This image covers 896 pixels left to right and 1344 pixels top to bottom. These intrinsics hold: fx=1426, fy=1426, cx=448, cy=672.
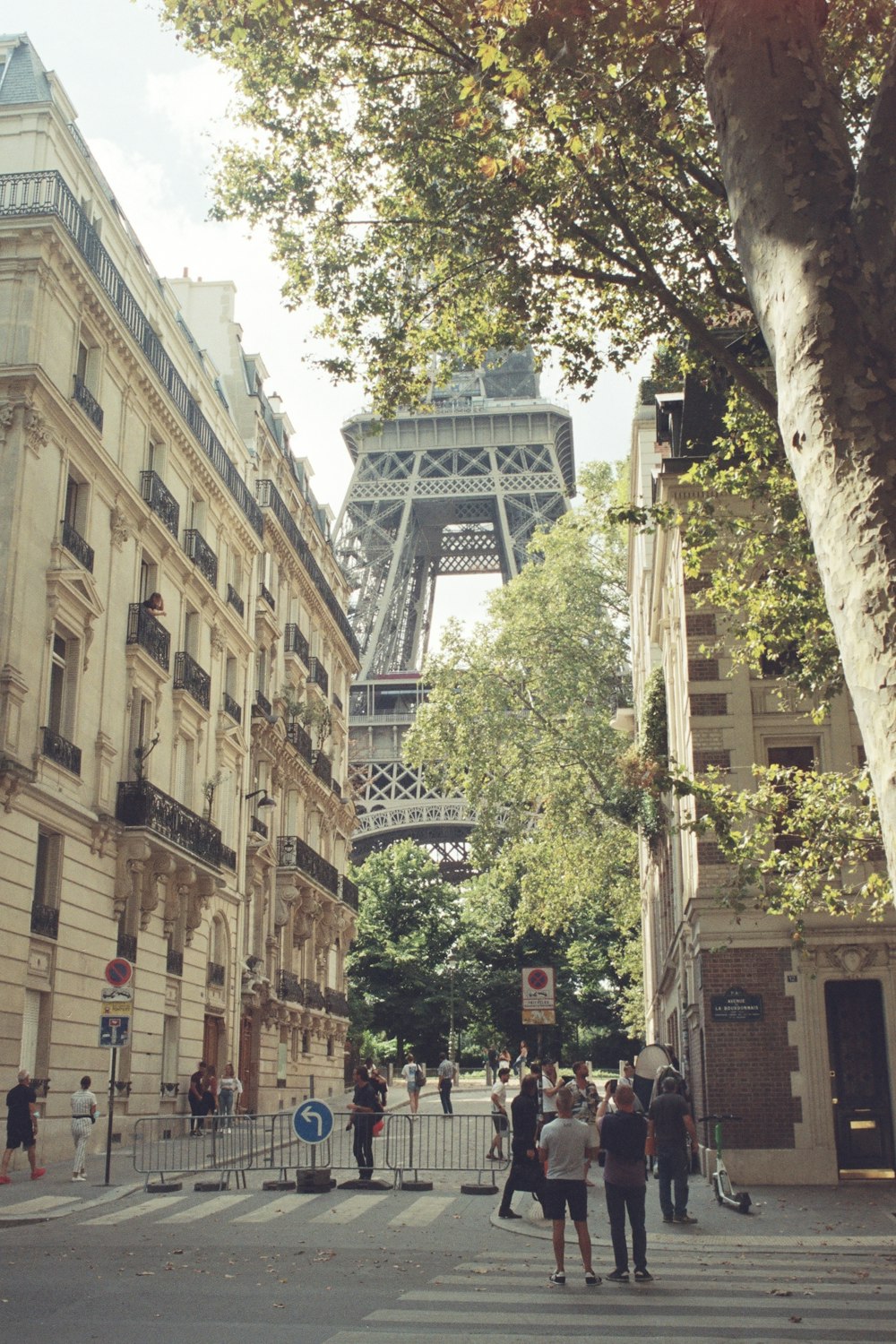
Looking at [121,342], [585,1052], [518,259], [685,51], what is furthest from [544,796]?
[585,1052]

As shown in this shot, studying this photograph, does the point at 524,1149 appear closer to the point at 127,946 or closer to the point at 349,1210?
the point at 349,1210

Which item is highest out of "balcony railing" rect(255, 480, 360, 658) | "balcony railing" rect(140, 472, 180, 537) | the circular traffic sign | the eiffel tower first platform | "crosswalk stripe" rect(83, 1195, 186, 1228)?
the eiffel tower first platform

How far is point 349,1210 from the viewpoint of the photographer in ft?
53.6

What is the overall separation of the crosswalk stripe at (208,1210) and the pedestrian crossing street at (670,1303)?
14.2ft

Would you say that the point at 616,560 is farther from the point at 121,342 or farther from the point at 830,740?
the point at 830,740

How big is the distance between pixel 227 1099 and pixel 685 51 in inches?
974

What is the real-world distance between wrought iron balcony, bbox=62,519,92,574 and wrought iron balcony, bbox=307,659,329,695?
20.8 meters

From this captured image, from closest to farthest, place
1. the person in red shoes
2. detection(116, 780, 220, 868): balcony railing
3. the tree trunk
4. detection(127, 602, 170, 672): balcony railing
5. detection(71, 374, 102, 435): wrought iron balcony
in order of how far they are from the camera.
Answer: the tree trunk, the person in red shoes, detection(71, 374, 102, 435): wrought iron balcony, detection(116, 780, 220, 868): balcony railing, detection(127, 602, 170, 672): balcony railing

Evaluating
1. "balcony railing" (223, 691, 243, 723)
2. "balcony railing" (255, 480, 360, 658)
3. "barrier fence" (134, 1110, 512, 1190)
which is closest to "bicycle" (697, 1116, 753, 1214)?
"barrier fence" (134, 1110, 512, 1190)

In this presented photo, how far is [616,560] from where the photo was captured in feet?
140

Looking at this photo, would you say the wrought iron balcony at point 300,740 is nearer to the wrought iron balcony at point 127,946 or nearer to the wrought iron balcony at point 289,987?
the wrought iron balcony at point 289,987

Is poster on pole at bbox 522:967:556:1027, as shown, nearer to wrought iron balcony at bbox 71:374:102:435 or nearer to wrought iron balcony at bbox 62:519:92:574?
wrought iron balcony at bbox 62:519:92:574

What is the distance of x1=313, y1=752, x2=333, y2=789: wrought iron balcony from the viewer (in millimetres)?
46812

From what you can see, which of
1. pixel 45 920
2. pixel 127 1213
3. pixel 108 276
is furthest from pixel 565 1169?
pixel 108 276
